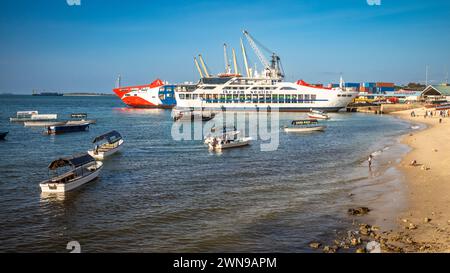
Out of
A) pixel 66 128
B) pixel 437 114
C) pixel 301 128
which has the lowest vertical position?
pixel 301 128

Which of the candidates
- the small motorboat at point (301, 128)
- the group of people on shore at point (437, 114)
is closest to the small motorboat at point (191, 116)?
the small motorboat at point (301, 128)

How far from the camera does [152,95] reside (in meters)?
106

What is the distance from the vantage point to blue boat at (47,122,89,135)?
4916cm

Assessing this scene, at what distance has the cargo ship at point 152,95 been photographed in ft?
341

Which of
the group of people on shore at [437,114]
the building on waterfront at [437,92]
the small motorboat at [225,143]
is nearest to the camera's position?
the small motorboat at [225,143]

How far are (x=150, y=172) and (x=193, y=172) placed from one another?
276 cm

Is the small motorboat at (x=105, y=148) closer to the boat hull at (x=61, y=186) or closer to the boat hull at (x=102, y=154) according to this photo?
the boat hull at (x=102, y=154)

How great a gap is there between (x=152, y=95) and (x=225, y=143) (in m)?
72.3

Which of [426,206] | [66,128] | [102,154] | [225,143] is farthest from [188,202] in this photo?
[66,128]

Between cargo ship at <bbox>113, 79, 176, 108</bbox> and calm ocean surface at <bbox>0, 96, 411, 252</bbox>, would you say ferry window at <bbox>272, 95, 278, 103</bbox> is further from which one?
calm ocean surface at <bbox>0, 96, 411, 252</bbox>

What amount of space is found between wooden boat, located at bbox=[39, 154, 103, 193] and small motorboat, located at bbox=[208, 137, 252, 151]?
1308 cm

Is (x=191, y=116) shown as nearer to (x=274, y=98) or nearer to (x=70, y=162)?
(x=274, y=98)

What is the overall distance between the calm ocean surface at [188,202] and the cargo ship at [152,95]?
70.7 meters

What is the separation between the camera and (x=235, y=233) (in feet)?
45.8
